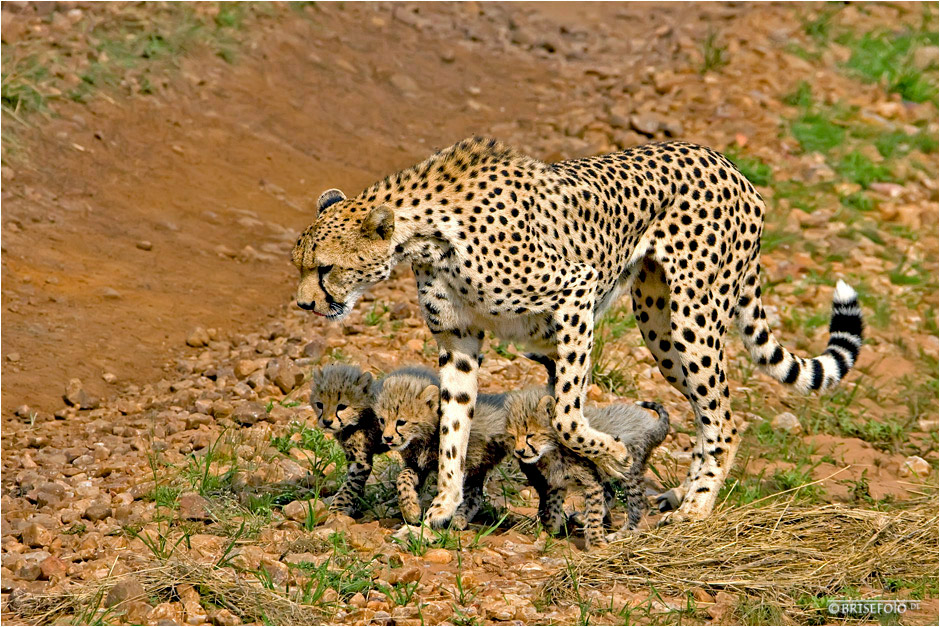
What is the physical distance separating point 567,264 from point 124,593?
2.37m

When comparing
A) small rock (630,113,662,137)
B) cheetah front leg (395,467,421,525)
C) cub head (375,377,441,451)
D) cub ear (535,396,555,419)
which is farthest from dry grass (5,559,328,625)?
small rock (630,113,662,137)

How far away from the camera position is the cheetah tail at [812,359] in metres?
6.50

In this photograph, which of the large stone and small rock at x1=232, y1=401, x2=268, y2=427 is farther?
the large stone

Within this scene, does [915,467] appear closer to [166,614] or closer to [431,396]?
[431,396]

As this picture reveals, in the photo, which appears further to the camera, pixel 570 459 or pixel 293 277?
pixel 293 277

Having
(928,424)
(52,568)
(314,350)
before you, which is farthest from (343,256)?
(928,424)

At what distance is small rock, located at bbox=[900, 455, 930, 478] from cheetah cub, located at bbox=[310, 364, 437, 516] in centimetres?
293

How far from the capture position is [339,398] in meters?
5.62

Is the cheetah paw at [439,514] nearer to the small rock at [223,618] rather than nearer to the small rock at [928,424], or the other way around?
the small rock at [223,618]

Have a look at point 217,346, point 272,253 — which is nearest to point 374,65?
point 272,253

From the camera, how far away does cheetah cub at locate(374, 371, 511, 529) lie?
560 cm

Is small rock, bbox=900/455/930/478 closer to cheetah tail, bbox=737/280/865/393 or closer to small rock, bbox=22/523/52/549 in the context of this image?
cheetah tail, bbox=737/280/865/393

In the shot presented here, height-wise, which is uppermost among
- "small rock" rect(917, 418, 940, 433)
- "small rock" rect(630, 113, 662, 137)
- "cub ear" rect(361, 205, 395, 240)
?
"cub ear" rect(361, 205, 395, 240)

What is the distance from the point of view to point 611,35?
48.3 feet
